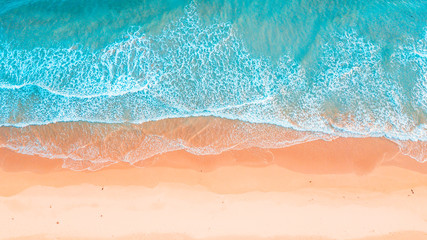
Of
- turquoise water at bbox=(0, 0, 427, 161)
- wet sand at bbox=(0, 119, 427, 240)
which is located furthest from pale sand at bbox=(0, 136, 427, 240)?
turquoise water at bbox=(0, 0, 427, 161)

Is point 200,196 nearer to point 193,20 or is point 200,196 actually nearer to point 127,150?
point 127,150

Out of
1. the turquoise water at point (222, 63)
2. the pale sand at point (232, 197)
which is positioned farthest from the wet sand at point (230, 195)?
the turquoise water at point (222, 63)

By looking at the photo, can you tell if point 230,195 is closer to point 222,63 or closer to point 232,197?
point 232,197

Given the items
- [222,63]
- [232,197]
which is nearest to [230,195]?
[232,197]

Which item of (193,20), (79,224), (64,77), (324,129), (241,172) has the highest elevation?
(193,20)

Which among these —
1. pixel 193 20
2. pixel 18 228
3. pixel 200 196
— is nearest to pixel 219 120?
pixel 200 196
